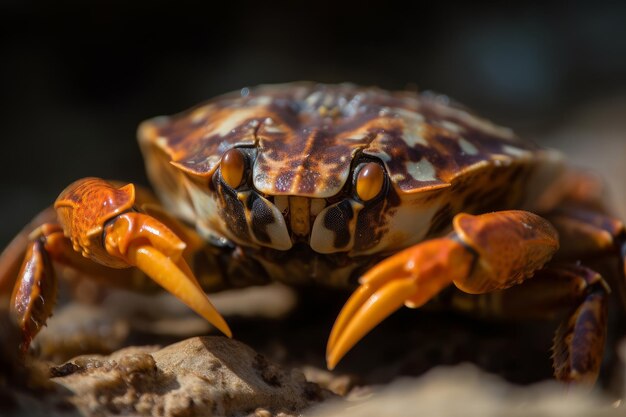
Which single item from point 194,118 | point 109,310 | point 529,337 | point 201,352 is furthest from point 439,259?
point 109,310

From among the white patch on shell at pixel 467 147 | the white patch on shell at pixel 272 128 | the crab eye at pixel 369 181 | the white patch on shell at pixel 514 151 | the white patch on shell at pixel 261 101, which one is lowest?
the white patch on shell at pixel 514 151

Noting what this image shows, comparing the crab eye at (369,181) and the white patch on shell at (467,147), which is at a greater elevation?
the crab eye at (369,181)

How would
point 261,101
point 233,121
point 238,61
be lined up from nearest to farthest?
point 233,121 < point 261,101 < point 238,61

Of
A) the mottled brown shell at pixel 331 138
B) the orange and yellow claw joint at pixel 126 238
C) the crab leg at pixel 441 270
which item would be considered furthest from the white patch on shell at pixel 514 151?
the orange and yellow claw joint at pixel 126 238

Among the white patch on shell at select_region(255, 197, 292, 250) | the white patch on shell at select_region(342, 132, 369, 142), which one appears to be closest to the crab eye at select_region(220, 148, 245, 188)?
the white patch on shell at select_region(255, 197, 292, 250)

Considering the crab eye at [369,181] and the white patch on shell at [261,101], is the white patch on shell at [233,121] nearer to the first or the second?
the white patch on shell at [261,101]

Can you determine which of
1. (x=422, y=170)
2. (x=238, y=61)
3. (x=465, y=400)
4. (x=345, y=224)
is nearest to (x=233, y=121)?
(x=345, y=224)

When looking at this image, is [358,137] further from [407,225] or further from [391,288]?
[391,288]

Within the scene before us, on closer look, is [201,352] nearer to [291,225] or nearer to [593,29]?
[291,225]
